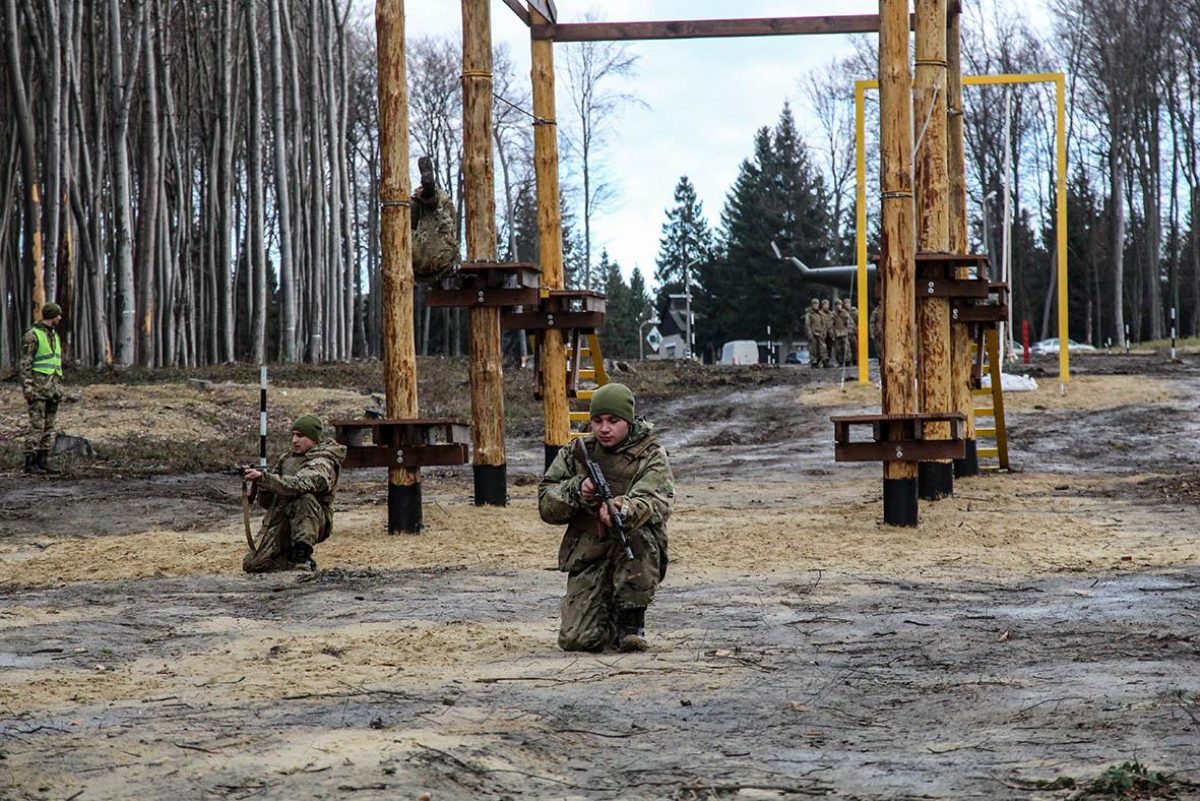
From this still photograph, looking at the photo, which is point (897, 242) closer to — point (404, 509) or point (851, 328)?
point (404, 509)

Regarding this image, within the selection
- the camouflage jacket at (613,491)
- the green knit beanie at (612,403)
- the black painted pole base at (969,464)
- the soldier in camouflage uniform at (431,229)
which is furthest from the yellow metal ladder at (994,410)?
the green knit beanie at (612,403)

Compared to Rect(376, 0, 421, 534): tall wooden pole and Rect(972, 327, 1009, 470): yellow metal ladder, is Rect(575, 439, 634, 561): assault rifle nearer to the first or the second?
Rect(376, 0, 421, 534): tall wooden pole

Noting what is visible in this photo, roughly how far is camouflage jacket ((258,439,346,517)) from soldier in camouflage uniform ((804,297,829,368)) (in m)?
31.4

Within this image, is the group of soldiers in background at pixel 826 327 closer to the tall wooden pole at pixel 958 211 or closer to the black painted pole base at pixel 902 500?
the tall wooden pole at pixel 958 211

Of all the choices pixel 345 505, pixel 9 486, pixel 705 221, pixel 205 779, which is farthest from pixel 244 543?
pixel 705 221

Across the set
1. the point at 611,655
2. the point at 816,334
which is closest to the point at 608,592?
the point at 611,655

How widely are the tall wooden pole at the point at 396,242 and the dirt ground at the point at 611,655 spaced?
0.58 m

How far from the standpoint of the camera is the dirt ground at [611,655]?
19.5 ft

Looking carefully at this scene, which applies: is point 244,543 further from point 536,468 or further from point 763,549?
point 536,468

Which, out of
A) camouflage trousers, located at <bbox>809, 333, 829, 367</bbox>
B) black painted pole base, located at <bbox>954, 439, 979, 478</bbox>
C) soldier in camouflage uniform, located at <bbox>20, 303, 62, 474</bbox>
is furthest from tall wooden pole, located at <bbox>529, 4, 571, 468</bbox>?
camouflage trousers, located at <bbox>809, 333, 829, 367</bbox>

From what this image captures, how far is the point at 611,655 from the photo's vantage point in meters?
8.77

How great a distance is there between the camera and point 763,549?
1380 cm

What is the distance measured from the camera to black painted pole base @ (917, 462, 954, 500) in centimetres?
1753

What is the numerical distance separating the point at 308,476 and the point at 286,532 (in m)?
0.58
